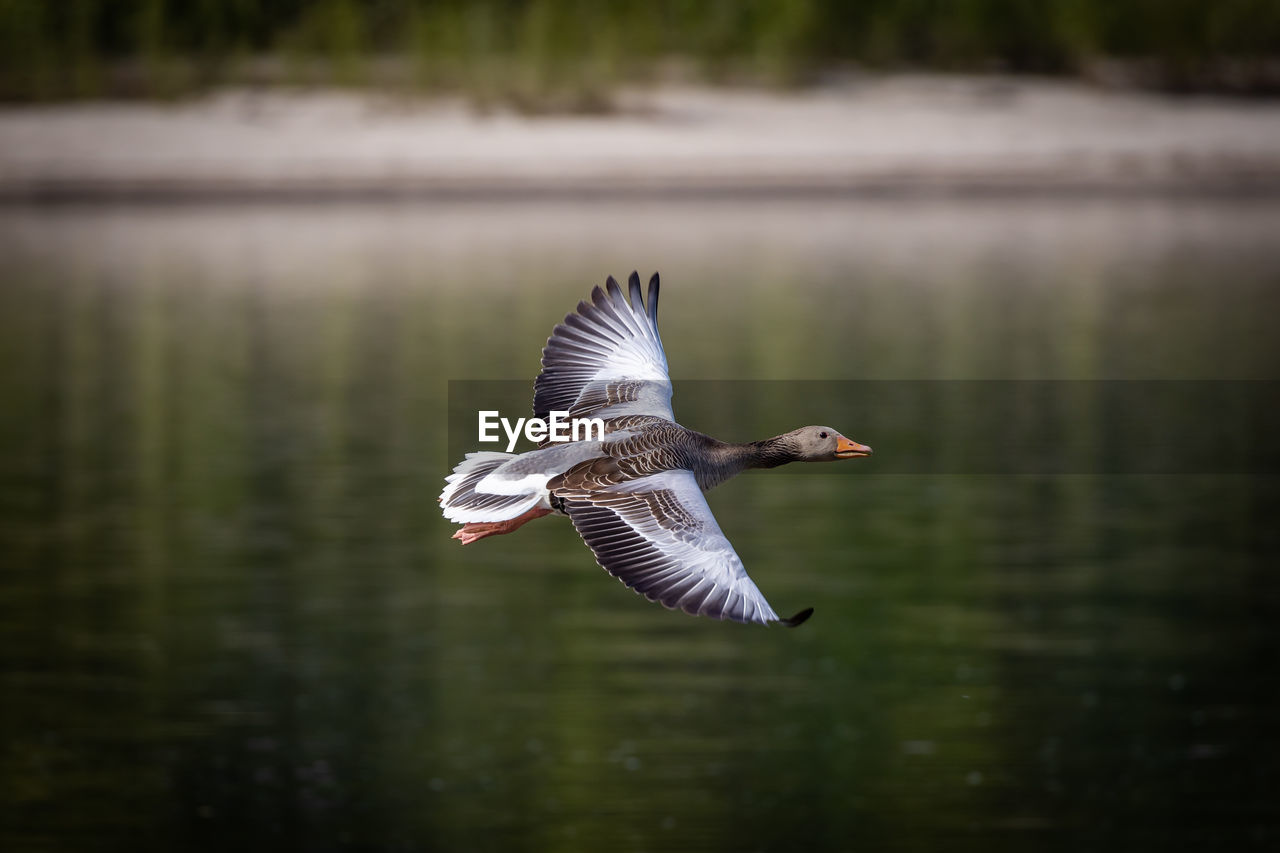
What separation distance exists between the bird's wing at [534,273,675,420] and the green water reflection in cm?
4163

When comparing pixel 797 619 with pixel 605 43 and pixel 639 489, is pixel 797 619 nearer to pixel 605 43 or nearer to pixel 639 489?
pixel 639 489

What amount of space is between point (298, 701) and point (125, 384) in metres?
53.4

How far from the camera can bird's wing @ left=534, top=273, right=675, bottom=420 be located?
8656 mm

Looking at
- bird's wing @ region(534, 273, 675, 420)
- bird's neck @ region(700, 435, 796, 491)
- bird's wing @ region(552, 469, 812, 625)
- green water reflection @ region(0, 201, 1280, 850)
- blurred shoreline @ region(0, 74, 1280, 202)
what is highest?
blurred shoreline @ region(0, 74, 1280, 202)

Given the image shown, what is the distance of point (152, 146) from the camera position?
120188 mm

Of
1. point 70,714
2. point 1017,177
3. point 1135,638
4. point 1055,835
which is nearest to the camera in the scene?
point 1055,835

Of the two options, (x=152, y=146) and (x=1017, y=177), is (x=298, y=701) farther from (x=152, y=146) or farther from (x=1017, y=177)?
(x=1017, y=177)

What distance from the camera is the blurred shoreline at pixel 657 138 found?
119 metres

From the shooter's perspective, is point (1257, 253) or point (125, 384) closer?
point (125, 384)

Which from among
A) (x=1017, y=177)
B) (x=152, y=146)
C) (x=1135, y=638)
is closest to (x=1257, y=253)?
(x=1017, y=177)

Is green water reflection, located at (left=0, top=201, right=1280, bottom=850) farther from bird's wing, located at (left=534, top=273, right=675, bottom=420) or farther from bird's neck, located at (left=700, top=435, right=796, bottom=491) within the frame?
bird's neck, located at (left=700, top=435, right=796, bottom=491)

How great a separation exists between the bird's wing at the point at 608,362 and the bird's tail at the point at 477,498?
0.35 meters

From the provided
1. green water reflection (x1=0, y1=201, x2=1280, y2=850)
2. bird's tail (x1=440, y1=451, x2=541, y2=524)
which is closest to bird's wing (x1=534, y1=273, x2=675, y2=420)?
bird's tail (x1=440, y1=451, x2=541, y2=524)

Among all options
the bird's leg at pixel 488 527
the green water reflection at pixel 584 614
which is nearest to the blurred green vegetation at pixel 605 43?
the green water reflection at pixel 584 614
